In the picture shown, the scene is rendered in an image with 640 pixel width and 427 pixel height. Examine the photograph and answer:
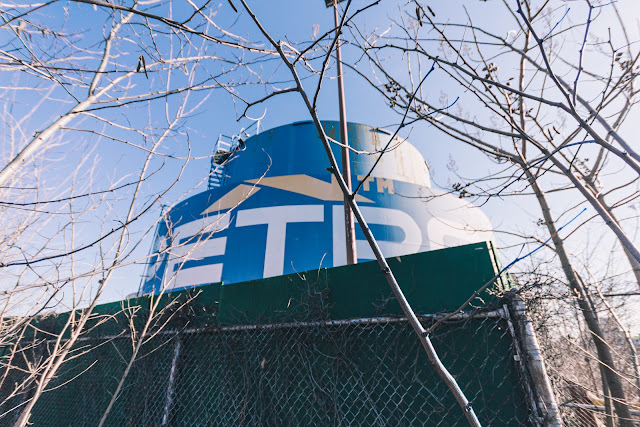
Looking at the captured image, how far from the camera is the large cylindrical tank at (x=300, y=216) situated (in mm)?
11000

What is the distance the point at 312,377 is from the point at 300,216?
911cm

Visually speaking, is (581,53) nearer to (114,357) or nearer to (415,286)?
(415,286)

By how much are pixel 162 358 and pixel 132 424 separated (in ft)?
2.10

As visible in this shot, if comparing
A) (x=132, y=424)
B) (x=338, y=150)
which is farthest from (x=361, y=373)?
(x=338, y=150)

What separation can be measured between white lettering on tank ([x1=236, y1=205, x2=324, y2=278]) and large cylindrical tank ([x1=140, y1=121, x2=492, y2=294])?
3 cm

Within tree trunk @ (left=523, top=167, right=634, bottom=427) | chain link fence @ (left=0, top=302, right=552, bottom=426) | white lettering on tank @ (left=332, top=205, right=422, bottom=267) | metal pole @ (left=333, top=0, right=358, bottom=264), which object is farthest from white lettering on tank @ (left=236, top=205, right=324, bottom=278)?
tree trunk @ (left=523, top=167, right=634, bottom=427)

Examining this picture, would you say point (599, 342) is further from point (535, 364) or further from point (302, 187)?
point (302, 187)

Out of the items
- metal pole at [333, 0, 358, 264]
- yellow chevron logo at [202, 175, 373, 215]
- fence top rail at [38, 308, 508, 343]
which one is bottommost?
fence top rail at [38, 308, 508, 343]

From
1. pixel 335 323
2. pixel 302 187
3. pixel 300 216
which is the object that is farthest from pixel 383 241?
pixel 335 323

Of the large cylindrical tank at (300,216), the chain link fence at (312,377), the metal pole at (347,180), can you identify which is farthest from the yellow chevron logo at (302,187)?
the chain link fence at (312,377)

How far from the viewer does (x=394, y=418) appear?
87.4 inches

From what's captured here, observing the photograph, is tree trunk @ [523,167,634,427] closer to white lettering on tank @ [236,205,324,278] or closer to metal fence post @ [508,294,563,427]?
metal fence post @ [508,294,563,427]

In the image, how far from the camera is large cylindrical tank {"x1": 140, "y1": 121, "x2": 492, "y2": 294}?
1100 cm

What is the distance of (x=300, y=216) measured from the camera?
11.6 metres
